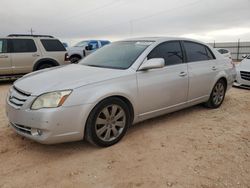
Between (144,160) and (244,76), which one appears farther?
(244,76)

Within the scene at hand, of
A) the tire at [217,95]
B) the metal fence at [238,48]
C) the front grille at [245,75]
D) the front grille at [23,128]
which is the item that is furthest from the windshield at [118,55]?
the metal fence at [238,48]

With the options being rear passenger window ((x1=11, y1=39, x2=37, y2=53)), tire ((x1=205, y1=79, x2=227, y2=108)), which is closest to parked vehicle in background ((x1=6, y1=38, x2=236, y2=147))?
tire ((x1=205, y1=79, x2=227, y2=108))

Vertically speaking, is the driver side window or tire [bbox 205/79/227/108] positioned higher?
the driver side window

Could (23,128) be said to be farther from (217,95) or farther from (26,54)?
(26,54)

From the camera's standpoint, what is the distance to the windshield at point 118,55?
12.4ft

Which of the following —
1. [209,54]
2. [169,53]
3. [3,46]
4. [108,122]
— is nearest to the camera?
[108,122]

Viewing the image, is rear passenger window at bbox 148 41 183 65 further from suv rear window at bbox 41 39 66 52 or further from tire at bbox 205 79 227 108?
suv rear window at bbox 41 39 66 52

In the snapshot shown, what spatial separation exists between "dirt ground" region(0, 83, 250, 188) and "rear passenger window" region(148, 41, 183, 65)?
1.14 m

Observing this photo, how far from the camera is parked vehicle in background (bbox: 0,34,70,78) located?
8438mm

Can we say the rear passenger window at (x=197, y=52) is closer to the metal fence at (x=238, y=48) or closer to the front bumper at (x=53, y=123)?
the front bumper at (x=53, y=123)

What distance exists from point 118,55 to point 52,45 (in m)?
5.99

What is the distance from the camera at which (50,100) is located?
2.91 metres

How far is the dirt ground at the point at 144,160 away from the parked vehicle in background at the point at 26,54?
4937 mm

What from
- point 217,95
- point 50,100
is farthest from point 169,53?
point 50,100
